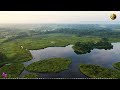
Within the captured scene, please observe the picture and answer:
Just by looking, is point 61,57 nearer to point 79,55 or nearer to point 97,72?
point 79,55

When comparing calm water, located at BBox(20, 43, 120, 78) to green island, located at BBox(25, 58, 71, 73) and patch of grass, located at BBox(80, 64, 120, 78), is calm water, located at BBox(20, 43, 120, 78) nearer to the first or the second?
green island, located at BBox(25, 58, 71, 73)

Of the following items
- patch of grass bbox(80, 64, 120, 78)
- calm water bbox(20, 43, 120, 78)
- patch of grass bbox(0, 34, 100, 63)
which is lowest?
calm water bbox(20, 43, 120, 78)

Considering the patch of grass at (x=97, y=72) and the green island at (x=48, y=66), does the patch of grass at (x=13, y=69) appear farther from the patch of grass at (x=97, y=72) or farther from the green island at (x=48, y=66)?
the patch of grass at (x=97, y=72)

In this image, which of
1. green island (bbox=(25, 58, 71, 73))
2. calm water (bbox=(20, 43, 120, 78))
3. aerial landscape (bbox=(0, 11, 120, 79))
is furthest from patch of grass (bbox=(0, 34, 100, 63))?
green island (bbox=(25, 58, 71, 73))

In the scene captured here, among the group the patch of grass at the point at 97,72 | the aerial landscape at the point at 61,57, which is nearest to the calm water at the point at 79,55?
the aerial landscape at the point at 61,57

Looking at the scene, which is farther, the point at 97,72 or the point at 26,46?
the point at 26,46

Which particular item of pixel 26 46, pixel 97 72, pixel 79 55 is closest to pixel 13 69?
pixel 26 46

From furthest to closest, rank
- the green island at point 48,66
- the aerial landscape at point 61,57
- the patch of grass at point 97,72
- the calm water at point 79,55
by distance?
the calm water at point 79,55
the green island at point 48,66
the aerial landscape at point 61,57
the patch of grass at point 97,72

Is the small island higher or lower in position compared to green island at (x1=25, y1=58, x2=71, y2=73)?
higher

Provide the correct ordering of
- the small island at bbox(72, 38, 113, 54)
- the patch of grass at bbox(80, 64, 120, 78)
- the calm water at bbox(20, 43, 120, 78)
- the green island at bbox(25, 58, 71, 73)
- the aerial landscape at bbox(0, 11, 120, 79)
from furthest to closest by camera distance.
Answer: the small island at bbox(72, 38, 113, 54)
the calm water at bbox(20, 43, 120, 78)
the green island at bbox(25, 58, 71, 73)
the aerial landscape at bbox(0, 11, 120, 79)
the patch of grass at bbox(80, 64, 120, 78)
